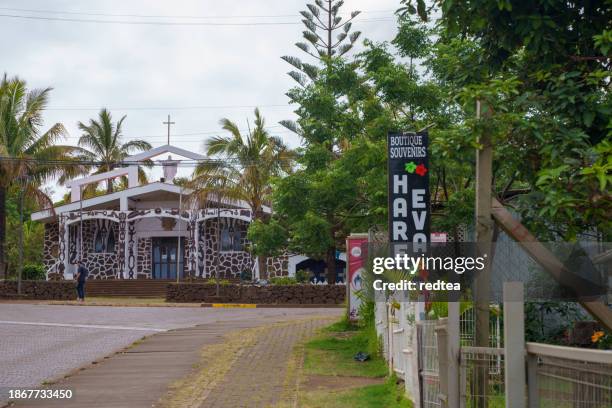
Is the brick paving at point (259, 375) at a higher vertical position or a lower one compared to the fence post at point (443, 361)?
lower

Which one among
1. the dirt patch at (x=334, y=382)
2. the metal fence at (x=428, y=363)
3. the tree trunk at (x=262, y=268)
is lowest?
the dirt patch at (x=334, y=382)

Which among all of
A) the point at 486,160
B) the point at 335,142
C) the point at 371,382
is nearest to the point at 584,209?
the point at 486,160

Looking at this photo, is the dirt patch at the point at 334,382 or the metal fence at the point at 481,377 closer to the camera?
the metal fence at the point at 481,377

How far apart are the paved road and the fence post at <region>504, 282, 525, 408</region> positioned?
7538mm

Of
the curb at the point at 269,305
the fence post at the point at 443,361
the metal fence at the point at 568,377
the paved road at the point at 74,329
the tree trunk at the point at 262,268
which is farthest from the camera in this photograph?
the tree trunk at the point at 262,268

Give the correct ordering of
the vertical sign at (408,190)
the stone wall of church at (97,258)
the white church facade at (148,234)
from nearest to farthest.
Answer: the vertical sign at (408,190)
the white church facade at (148,234)
the stone wall of church at (97,258)

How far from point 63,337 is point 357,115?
8.35 m

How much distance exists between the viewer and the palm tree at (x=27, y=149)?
36.7 metres

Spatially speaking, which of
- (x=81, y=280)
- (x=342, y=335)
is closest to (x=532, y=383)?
(x=342, y=335)

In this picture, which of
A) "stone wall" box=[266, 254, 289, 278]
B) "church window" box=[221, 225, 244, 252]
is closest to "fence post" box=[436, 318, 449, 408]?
"stone wall" box=[266, 254, 289, 278]

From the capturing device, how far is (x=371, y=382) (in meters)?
12.3

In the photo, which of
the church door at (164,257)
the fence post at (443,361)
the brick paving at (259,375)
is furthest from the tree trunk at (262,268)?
the fence post at (443,361)

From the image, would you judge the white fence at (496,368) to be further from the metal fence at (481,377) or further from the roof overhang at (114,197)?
the roof overhang at (114,197)

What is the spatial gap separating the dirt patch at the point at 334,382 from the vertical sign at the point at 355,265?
5886mm
